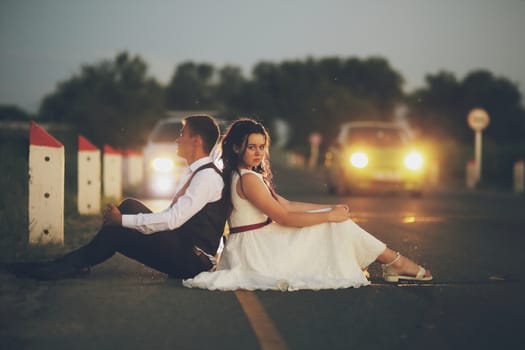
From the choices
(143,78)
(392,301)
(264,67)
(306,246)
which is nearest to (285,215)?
(306,246)

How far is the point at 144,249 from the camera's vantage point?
6398 millimetres

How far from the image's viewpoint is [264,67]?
139875 mm

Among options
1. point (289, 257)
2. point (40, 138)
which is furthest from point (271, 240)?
point (40, 138)

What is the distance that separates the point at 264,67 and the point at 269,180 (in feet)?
441

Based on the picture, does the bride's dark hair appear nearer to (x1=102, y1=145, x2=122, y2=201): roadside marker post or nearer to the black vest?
the black vest

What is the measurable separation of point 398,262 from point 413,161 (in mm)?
14247

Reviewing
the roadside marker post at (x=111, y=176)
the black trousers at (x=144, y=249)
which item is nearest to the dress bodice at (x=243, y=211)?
the black trousers at (x=144, y=249)

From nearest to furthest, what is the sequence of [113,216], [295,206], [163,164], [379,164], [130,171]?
[113,216] < [295,206] < [163,164] < [379,164] < [130,171]

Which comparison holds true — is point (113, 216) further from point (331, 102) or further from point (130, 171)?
point (331, 102)

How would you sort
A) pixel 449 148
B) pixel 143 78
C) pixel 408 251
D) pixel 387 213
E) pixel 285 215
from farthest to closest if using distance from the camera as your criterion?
pixel 143 78 < pixel 449 148 < pixel 387 213 < pixel 408 251 < pixel 285 215

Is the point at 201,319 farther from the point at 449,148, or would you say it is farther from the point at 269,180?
the point at 449,148

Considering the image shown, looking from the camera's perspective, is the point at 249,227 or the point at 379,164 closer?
the point at 249,227

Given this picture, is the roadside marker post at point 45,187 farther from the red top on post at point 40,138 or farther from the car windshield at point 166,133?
the car windshield at point 166,133

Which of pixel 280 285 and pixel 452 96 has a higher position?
pixel 452 96
